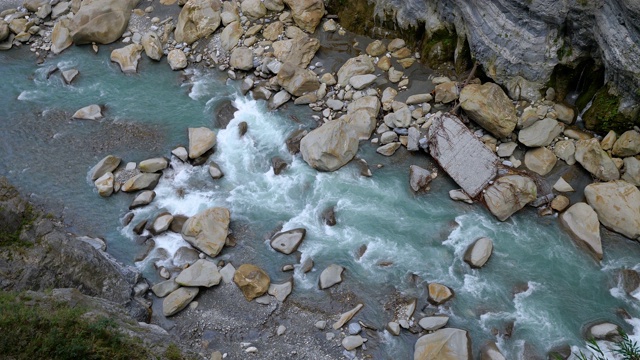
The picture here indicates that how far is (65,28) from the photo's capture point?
61.9 ft

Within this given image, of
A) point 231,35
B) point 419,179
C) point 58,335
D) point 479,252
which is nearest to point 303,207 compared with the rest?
point 419,179

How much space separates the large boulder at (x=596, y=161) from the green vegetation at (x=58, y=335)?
10963 mm

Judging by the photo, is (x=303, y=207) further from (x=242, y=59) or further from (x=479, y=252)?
(x=242, y=59)

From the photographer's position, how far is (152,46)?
1798 cm

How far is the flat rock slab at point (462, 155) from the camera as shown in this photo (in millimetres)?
13750

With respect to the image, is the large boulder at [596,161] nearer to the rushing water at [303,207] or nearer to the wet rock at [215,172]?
the rushing water at [303,207]

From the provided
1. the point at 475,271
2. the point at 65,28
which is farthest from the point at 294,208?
the point at 65,28

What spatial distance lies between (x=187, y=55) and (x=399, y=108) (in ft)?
24.0

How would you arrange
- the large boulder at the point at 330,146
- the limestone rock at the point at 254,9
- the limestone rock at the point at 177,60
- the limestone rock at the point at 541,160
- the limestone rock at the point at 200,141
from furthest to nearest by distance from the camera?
the limestone rock at the point at 254,9, the limestone rock at the point at 177,60, the limestone rock at the point at 200,141, the large boulder at the point at 330,146, the limestone rock at the point at 541,160

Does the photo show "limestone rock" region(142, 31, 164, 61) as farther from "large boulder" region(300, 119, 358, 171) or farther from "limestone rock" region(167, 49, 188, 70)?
"large boulder" region(300, 119, 358, 171)

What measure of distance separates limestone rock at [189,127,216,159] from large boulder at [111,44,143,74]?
13.4 feet

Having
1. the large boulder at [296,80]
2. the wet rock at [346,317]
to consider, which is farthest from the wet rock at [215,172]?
the wet rock at [346,317]

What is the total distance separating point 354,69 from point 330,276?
6.75 metres

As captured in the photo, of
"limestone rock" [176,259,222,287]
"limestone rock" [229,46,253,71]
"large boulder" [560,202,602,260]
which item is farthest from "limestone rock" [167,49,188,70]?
"large boulder" [560,202,602,260]
